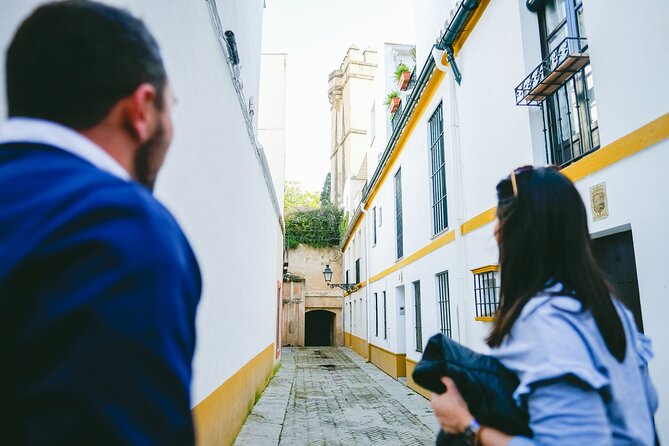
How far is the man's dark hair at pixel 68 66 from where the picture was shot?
30.8 inches

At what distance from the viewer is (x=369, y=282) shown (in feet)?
54.3

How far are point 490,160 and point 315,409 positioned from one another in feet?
18.4

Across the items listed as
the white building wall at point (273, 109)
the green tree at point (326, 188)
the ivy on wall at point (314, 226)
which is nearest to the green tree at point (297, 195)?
the green tree at point (326, 188)

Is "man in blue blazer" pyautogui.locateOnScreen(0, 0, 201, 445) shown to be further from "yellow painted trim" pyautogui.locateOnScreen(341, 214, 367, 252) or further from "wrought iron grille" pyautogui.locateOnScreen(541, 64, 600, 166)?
"yellow painted trim" pyautogui.locateOnScreen(341, 214, 367, 252)

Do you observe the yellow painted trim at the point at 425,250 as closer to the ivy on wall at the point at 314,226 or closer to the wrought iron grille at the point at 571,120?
the wrought iron grille at the point at 571,120

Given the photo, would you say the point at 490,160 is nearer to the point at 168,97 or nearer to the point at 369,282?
the point at 168,97

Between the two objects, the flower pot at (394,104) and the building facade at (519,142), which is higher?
the flower pot at (394,104)

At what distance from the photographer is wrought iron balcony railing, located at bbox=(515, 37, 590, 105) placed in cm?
420

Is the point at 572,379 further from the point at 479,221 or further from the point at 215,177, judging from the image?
the point at 479,221

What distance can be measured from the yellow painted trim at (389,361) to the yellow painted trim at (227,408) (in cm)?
456

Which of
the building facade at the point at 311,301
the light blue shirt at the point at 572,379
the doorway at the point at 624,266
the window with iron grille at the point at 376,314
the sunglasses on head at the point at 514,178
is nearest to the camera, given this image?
the light blue shirt at the point at 572,379

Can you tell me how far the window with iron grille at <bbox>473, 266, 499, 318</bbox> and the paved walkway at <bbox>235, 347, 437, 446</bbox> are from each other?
1876 millimetres

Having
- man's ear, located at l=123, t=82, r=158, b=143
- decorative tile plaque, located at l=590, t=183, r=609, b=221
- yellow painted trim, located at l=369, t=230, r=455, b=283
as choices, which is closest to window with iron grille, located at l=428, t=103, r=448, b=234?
yellow painted trim, located at l=369, t=230, r=455, b=283

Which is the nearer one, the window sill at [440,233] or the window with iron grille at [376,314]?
the window sill at [440,233]
